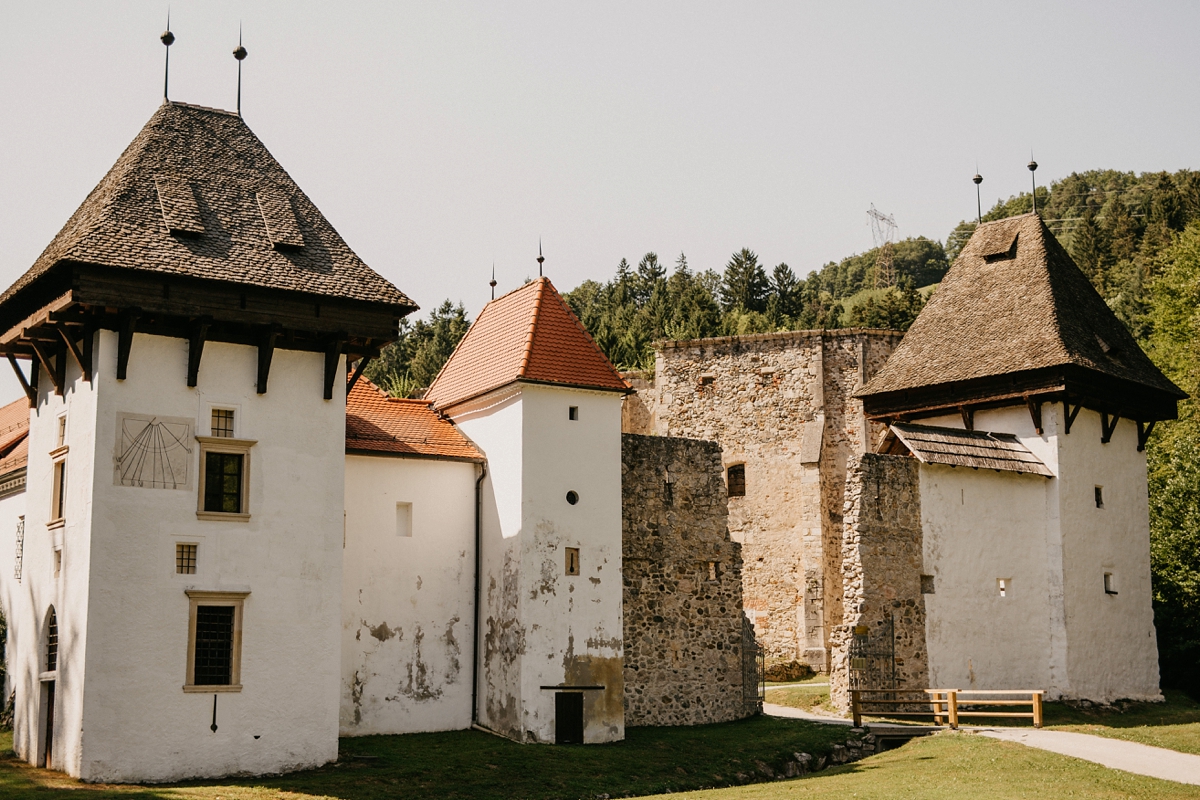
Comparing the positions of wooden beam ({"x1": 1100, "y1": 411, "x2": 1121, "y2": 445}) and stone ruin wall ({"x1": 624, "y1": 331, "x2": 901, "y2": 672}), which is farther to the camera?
stone ruin wall ({"x1": 624, "y1": 331, "x2": 901, "y2": 672})

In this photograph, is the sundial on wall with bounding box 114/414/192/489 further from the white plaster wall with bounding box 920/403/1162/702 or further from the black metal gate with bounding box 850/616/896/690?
the white plaster wall with bounding box 920/403/1162/702

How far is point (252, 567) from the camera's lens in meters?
20.1

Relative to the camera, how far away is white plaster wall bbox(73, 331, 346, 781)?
18797mm

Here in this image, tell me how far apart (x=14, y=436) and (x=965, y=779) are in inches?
845

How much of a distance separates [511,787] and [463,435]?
835cm

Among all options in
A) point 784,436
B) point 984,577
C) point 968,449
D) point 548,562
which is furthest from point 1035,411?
point 548,562

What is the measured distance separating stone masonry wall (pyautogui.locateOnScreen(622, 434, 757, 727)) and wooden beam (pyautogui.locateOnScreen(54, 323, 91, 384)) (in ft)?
33.8

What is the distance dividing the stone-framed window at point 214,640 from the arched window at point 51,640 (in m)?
2.46

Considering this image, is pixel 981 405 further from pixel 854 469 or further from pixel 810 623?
pixel 810 623

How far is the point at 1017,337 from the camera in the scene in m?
29.6

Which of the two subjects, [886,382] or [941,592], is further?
[886,382]

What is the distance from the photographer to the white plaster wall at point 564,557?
22750 millimetres

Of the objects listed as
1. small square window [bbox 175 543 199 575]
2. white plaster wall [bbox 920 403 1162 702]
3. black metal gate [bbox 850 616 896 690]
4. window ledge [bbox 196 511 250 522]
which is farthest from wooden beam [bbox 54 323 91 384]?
white plaster wall [bbox 920 403 1162 702]

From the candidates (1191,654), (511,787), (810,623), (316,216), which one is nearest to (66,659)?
(511,787)
